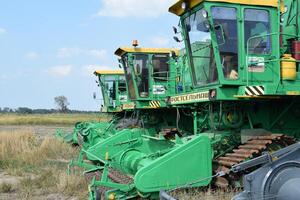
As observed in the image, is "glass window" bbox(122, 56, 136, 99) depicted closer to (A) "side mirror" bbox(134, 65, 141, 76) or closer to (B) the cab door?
(A) "side mirror" bbox(134, 65, 141, 76)

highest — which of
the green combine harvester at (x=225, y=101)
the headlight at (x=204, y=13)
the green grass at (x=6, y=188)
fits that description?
the headlight at (x=204, y=13)

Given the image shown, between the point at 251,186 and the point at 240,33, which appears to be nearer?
the point at 251,186

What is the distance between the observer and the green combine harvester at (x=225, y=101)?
236 inches

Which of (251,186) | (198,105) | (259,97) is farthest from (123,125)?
(251,186)

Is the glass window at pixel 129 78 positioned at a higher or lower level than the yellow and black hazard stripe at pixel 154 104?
higher

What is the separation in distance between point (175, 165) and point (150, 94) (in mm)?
7027

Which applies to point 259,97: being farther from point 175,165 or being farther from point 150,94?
point 150,94

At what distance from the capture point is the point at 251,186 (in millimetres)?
4117

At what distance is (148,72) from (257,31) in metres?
6.24

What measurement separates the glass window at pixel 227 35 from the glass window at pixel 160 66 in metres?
5.84

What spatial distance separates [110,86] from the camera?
1831 cm

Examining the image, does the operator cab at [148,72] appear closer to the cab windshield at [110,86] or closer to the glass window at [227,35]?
the cab windshield at [110,86]

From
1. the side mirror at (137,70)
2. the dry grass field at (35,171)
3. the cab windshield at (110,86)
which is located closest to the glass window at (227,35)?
the dry grass field at (35,171)

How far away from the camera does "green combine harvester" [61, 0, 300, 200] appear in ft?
19.7
